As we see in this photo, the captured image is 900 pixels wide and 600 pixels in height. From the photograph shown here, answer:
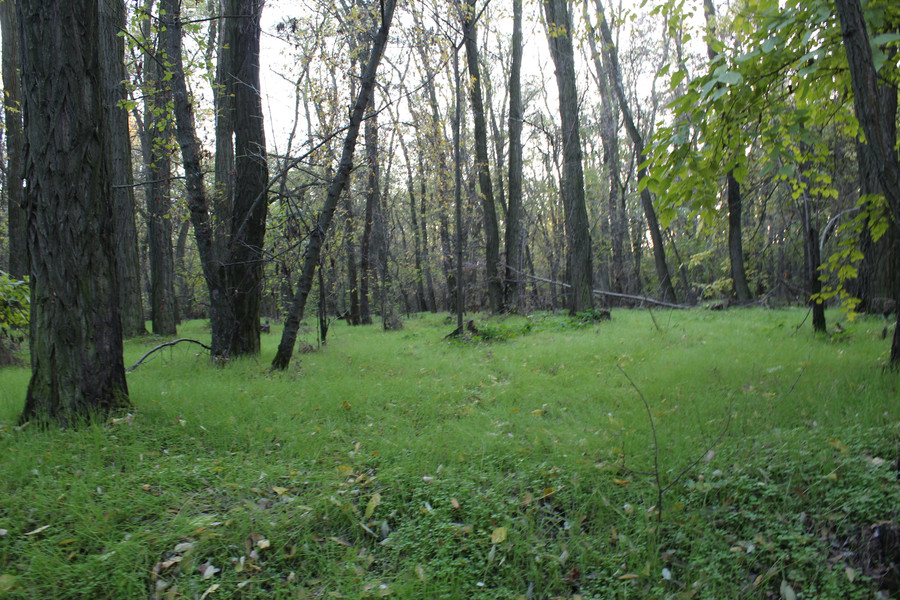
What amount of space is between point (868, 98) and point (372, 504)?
3845 mm

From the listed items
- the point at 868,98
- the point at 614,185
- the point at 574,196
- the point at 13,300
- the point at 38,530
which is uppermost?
the point at 614,185

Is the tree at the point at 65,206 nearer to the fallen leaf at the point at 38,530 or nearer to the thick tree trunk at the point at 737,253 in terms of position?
the fallen leaf at the point at 38,530

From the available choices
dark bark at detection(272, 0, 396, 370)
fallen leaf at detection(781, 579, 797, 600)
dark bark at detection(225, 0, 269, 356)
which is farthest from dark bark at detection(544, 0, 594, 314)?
fallen leaf at detection(781, 579, 797, 600)

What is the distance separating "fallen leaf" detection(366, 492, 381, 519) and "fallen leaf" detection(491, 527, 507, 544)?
802 mm

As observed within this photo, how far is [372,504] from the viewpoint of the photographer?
10.1ft

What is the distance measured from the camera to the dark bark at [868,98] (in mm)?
2647

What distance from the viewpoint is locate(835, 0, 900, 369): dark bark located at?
8.69ft

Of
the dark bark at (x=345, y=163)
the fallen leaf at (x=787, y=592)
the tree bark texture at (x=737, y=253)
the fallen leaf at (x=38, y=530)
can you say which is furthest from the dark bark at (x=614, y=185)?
the fallen leaf at (x=38, y=530)

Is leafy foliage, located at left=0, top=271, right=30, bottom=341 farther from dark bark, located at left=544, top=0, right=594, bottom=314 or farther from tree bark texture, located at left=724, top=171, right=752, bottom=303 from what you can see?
tree bark texture, located at left=724, top=171, right=752, bottom=303

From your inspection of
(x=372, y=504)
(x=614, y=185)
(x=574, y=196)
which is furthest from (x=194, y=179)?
(x=614, y=185)

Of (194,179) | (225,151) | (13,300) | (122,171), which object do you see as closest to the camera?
(13,300)

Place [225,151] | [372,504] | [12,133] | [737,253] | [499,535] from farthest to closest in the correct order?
[737,253] < [12,133] < [225,151] < [372,504] < [499,535]

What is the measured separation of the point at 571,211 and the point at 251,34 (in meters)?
7.87

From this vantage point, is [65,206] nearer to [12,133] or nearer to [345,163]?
[345,163]
